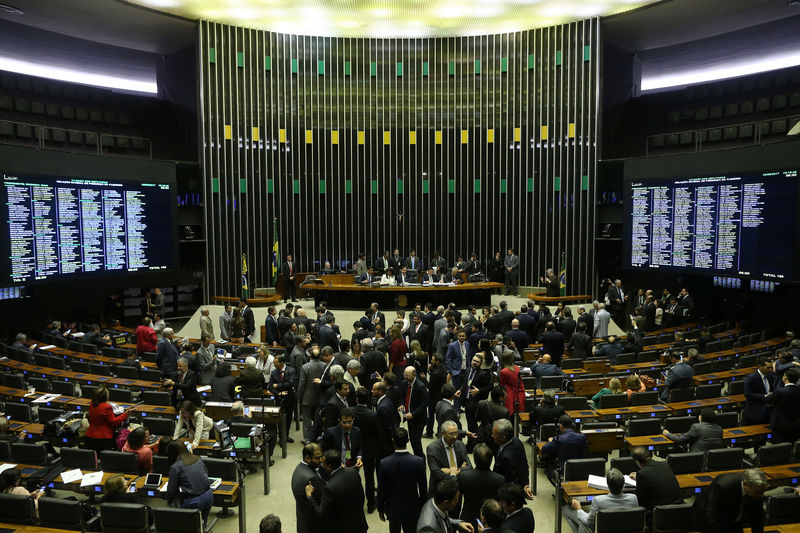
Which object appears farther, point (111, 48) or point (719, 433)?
point (111, 48)

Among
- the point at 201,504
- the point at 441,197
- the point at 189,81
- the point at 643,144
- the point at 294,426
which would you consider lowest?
the point at 294,426

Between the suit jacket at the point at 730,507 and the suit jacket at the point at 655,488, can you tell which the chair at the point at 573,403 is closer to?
the suit jacket at the point at 655,488

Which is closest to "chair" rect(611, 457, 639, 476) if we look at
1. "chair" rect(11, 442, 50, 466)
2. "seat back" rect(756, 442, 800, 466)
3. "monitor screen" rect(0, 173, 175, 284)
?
"seat back" rect(756, 442, 800, 466)

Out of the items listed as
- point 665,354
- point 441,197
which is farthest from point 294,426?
point 441,197

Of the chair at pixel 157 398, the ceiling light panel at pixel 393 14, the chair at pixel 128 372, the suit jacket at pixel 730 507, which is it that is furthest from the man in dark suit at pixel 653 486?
the ceiling light panel at pixel 393 14

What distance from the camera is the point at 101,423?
653cm

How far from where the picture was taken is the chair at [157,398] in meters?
7.91

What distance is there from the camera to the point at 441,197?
19.5 metres

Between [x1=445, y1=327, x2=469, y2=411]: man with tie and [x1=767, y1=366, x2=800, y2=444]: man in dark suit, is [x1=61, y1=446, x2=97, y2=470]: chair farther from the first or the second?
[x1=767, y1=366, x2=800, y2=444]: man in dark suit

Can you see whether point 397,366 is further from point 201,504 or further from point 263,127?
point 263,127

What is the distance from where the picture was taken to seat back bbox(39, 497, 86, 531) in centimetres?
496

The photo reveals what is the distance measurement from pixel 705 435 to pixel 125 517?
587 centimetres

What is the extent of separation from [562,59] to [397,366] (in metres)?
13.5

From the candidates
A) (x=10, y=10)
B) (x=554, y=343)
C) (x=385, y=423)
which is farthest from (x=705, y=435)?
(x=10, y=10)
